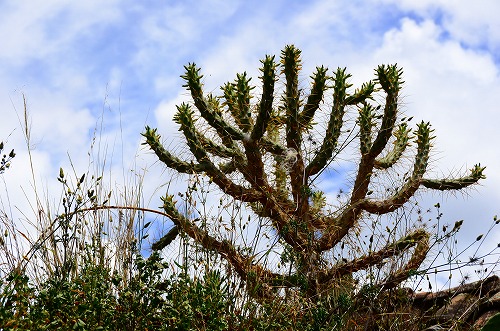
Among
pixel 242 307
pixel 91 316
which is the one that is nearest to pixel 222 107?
pixel 242 307

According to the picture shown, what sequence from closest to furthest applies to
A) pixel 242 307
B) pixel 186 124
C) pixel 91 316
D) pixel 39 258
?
1. pixel 91 316
2. pixel 242 307
3. pixel 39 258
4. pixel 186 124

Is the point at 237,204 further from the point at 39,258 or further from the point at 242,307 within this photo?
the point at 39,258

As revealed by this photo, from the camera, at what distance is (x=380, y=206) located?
8.67 meters

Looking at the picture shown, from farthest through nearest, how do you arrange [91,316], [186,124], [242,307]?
1. [186,124]
2. [242,307]
3. [91,316]

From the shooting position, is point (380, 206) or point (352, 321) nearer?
point (352, 321)

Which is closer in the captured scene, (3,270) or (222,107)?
(3,270)

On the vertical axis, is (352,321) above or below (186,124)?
below

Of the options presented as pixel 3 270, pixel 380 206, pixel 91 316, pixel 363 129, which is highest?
pixel 363 129

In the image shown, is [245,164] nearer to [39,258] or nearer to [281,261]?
[281,261]

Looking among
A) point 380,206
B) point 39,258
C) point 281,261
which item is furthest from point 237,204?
point 380,206

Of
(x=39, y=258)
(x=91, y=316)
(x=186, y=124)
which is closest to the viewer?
(x=91, y=316)

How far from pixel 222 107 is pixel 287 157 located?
0.94m

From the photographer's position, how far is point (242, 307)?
557 cm

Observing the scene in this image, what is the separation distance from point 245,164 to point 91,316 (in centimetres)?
395
